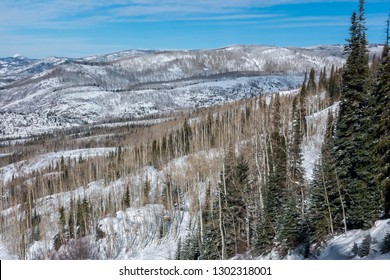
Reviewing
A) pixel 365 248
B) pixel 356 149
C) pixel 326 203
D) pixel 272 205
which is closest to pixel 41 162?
pixel 272 205

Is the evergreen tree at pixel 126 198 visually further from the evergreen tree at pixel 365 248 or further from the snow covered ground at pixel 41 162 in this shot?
the snow covered ground at pixel 41 162

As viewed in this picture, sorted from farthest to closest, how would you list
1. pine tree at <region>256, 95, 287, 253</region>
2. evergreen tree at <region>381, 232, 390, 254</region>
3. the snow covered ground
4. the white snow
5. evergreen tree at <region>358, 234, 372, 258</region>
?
the snow covered ground, pine tree at <region>256, 95, 287, 253</region>, the white snow, evergreen tree at <region>358, 234, 372, 258</region>, evergreen tree at <region>381, 232, 390, 254</region>

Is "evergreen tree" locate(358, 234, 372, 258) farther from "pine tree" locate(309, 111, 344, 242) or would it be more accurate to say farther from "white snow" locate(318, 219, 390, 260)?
"pine tree" locate(309, 111, 344, 242)

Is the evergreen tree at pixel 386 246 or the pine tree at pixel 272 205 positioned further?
the pine tree at pixel 272 205

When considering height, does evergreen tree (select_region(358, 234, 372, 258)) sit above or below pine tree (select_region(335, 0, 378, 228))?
below

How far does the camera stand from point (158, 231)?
42.0m

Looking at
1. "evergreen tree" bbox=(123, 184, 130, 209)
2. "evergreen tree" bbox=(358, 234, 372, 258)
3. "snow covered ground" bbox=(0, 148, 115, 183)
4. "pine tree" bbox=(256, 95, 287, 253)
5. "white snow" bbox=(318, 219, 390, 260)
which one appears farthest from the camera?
"snow covered ground" bbox=(0, 148, 115, 183)

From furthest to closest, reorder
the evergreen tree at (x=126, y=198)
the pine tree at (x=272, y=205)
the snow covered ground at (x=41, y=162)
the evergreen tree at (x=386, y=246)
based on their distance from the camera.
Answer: the snow covered ground at (x=41, y=162) < the evergreen tree at (x=126, y=198) < the pine tree at (x=272, y=205) < the evergreen tree at (x=386, y=246)

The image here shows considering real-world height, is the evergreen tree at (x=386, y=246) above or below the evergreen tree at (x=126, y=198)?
above

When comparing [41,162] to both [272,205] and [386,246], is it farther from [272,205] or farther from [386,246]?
[386,246]

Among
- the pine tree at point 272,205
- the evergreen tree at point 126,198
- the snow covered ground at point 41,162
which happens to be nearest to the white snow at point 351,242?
the pine tree at point 272,205

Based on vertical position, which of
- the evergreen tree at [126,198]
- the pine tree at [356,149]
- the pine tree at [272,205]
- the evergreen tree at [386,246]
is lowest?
the evergreen tree at [126,198]

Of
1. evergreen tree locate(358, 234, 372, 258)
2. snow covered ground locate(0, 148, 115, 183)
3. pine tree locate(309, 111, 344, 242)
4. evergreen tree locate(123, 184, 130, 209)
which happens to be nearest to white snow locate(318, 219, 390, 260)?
evergreen tree locate(358, 234, 372, 258)

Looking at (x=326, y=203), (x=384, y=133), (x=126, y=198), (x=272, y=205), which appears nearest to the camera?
(x=384, y=133)
